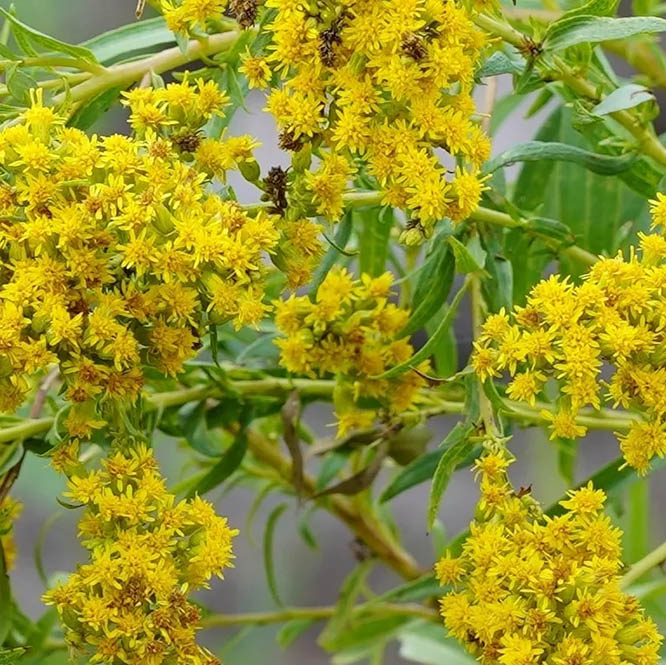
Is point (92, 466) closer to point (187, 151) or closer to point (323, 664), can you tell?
point (187, 151)

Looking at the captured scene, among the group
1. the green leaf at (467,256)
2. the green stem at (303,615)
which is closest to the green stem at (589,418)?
the green leaf at (467,256)

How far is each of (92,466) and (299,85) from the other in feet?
1.71

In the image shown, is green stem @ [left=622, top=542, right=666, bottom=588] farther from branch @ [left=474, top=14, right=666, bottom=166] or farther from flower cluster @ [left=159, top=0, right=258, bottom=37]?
flower cluster @ [left=159, top=0, right=258, bottom=37]

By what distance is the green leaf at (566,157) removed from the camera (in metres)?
0.84

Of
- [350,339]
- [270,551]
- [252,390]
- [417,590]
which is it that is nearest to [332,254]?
[350,339]

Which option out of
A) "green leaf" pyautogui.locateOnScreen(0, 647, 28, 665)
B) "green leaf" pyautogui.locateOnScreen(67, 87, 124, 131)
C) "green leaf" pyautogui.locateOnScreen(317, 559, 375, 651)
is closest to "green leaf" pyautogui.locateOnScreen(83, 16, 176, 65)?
"green leaf" pyautogui.locateOnScreen(67, 87, 124, 131)

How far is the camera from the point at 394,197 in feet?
2.35

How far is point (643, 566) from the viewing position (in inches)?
29.0

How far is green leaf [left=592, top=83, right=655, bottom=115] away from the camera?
0.77 metres

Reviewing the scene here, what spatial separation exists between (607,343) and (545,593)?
0.48ft

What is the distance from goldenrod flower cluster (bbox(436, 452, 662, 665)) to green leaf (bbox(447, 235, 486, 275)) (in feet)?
0.55

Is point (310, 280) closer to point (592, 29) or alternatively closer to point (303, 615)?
point (592, 29)

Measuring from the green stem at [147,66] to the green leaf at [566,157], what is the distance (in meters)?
0.21

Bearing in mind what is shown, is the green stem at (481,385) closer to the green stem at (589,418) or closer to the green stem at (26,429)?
the green stem at (589,418)
